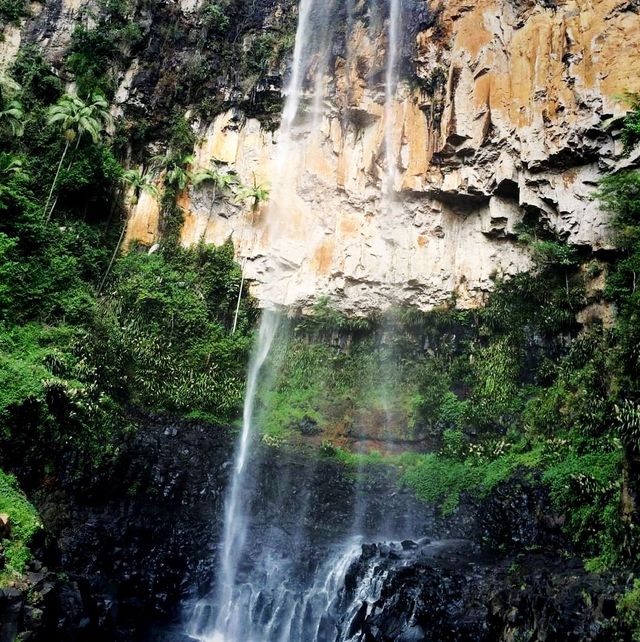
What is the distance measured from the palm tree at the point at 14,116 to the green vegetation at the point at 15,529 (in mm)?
14993

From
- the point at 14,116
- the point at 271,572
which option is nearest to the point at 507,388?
the point at 271,572

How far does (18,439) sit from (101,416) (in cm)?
275

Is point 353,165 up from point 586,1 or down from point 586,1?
down

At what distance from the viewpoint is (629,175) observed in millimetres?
15828

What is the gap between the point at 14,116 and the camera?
21531 mm

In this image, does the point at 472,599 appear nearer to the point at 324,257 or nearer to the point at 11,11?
the point at 324,257

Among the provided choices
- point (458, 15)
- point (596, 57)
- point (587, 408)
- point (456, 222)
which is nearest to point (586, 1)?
point (596, 57)

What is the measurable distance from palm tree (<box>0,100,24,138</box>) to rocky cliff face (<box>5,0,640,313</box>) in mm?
4998

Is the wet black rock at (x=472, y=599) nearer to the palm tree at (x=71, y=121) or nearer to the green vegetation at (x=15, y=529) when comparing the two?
the green vegetation at (x=15, y=529)

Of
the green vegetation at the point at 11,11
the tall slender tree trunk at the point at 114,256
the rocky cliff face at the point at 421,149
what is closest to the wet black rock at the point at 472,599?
the rocky cliff face at the point at 421,149

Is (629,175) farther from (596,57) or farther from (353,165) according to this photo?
(353,165)

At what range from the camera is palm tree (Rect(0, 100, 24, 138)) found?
833 inches

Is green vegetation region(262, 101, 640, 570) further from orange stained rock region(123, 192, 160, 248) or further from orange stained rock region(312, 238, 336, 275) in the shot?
orange stained rock region(123, 192, 160, 248)

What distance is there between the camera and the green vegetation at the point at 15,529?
998cm
